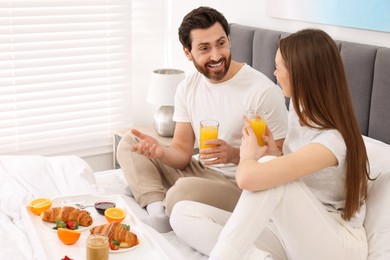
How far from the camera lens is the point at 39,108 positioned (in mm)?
3898

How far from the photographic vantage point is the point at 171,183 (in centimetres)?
272

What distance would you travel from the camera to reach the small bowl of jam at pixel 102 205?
2111mm

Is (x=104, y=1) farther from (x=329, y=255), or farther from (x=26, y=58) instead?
(x=329, y=255)

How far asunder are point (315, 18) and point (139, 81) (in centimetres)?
174

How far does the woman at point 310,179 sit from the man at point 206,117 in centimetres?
46

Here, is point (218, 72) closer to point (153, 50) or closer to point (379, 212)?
point (379, 212)

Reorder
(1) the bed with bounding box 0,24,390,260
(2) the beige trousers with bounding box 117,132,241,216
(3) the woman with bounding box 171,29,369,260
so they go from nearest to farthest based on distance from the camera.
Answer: (3) the woman with bounding box 171,29,369,260, (1) the bed with bounding box 0,24,390,260, (2) the beige trousers with bounding box 117,132,241,216

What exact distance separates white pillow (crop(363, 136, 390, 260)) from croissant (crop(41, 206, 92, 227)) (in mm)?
1001

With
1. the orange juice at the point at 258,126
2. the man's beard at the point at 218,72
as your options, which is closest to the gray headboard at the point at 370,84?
the man's beard at the point at 218,72

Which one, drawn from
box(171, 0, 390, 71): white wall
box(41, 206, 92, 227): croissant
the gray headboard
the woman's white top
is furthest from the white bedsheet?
box(171, 0, 390, 71): white wall

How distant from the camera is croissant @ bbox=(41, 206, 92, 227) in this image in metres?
2.00

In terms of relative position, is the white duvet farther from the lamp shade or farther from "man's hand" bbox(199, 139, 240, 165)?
the lamp shade

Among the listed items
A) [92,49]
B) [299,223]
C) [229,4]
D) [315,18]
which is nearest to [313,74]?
[299,223]

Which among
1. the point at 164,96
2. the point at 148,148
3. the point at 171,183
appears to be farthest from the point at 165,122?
the point at 148,148
